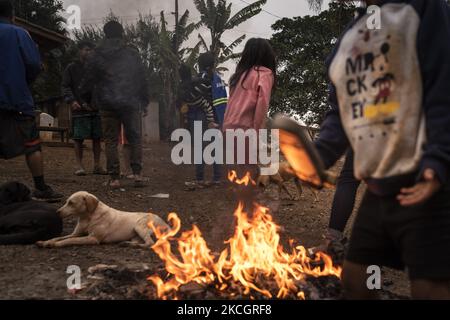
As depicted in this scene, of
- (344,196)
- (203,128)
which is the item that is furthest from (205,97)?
(344,196)

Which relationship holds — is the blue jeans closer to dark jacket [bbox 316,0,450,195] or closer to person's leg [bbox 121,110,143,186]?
person's leg [bbox 121,110,143,186]

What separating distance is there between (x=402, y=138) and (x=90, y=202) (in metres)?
3.49

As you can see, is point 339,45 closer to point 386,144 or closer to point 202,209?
point 386,144

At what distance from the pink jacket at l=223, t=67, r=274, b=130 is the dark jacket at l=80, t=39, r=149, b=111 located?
7.36ft

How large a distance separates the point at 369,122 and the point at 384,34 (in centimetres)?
38

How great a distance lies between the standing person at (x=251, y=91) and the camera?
17.3 feet

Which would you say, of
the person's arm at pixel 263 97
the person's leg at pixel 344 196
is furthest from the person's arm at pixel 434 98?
the person's arm at pixel 263 97

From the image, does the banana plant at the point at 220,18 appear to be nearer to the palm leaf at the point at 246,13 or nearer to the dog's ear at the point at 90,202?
the palm leaf at the point at 246,13

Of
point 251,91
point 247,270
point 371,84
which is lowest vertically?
point 247,270

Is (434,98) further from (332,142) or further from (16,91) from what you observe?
(16,91)

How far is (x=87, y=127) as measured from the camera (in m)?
8.32

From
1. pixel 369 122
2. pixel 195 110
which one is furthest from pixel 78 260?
pixel 195 110
